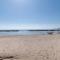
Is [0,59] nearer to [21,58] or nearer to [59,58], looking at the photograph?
[21,58]

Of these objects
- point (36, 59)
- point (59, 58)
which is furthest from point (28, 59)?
point (59, 58)

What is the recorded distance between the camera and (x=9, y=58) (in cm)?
902

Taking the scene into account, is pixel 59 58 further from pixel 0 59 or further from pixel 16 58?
pixel 0 59

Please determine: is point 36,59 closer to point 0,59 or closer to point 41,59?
point 41,59

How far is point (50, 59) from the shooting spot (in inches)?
334

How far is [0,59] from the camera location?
28.8 feet

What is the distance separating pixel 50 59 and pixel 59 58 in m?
0.58

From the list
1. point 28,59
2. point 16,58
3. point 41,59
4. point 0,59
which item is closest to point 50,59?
point 41,59

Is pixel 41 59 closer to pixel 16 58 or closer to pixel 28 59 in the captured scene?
pixel 28 59

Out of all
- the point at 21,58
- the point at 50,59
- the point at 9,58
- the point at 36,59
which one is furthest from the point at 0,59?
the point at 50,59

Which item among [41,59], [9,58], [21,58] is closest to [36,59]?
[41,59]

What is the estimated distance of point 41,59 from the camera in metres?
8.49

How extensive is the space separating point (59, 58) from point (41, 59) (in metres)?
1.04

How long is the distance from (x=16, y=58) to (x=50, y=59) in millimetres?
1924
